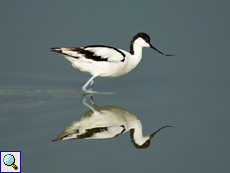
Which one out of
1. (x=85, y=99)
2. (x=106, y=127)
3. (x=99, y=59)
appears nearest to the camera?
(x=106, y=127)

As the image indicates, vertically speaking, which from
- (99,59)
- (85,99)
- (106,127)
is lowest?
(106,127)

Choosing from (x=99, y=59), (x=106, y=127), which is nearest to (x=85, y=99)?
(x=99, y=59)

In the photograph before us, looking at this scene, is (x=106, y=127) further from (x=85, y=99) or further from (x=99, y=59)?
(x=99, y=59)

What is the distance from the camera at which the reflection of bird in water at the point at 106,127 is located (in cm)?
568

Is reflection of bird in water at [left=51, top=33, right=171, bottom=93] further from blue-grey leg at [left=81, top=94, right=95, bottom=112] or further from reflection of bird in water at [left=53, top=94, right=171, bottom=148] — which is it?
reflection of bird in water at [left=53, top=94, right=171, bottom=148]

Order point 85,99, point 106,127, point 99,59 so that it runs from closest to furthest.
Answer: point 106,127, point 85,99, point 99,59

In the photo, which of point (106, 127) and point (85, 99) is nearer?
point (106, 127)

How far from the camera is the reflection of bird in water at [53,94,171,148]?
5680mm

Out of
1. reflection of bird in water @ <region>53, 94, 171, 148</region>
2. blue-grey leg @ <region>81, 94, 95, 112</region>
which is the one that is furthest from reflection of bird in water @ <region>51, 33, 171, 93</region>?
reflection of bird in water @ <region>53, 94, 171, 148</region>

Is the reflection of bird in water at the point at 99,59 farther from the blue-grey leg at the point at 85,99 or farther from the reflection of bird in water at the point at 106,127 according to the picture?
the reflection of bird in water at the point at 106,127

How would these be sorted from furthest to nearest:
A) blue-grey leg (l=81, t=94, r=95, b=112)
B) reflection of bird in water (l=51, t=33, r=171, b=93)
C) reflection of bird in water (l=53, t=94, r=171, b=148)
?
reflection of bird in water (l=51, t=33, r=171, b=93), blue-grey leg (l=81, t=94, r=95, b=112), reflection of bird in water (l=53, t=94, r=171, b=148)

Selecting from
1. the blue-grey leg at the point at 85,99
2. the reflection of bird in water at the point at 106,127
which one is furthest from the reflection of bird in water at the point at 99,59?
the reflection of bird in water at the point at 106,127

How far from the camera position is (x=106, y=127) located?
607cm

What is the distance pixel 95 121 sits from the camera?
6402 millimetres
